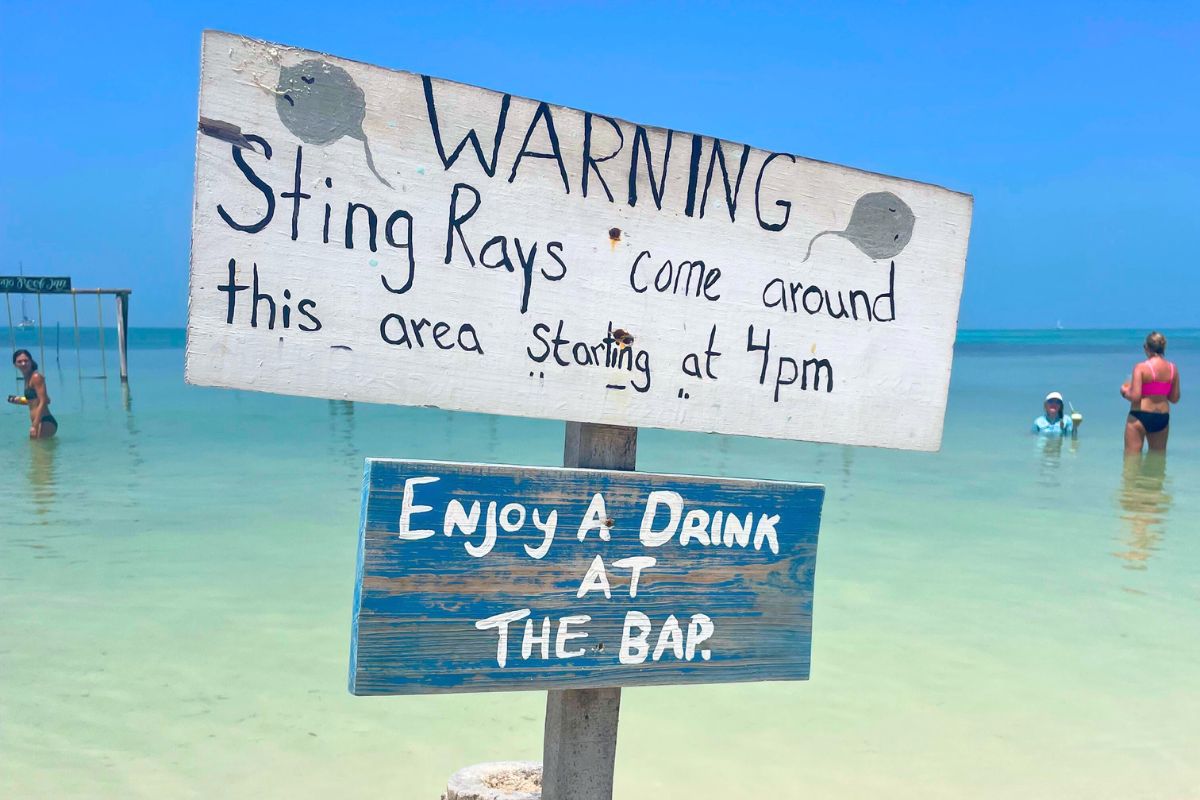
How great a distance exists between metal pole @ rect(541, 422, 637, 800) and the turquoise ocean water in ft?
4.94

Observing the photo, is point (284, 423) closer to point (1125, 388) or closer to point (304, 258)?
point (1125, 388)

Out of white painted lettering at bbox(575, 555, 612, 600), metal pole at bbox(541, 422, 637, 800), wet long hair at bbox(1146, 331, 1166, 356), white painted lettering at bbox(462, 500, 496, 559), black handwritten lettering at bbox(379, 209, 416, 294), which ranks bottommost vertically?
metal pole at bbox(541, 422, 637, 800)

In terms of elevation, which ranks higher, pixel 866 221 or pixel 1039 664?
pixel 866 221

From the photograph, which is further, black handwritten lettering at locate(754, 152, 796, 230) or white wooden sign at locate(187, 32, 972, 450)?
black handwritten lettering at locate(754, 152, 796, 230)

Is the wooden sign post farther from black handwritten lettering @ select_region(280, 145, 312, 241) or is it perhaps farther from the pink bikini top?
the pink bikini top

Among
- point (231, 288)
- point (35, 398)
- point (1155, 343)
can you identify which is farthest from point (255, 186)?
point (35, 398)

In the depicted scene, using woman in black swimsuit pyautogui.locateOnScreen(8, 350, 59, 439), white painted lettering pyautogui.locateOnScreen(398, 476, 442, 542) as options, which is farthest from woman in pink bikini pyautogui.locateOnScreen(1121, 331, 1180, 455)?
woman in black swimsuit pyautogui.locateOnScreen(8, 350, 59, 439)

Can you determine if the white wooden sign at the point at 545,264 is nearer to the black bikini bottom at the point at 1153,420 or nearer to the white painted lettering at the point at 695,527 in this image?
the white painted lettering at the point at 695,527

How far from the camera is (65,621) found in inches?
214

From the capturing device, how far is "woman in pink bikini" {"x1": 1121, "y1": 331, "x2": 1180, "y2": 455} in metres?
12.7

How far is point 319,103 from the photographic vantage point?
1.78m

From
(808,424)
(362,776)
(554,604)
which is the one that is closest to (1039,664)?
(362,776)

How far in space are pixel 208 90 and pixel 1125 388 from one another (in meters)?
13.5

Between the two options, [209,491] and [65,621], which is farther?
[209,491]
